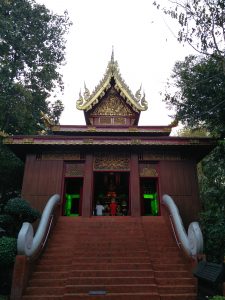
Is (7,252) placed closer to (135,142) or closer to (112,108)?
(135,142)

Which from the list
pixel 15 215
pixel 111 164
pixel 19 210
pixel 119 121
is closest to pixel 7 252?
pixel 19 210

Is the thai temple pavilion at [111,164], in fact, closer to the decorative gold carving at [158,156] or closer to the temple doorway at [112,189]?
the decorative gold carving at [158,156]

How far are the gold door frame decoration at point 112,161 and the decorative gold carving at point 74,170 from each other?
72cm

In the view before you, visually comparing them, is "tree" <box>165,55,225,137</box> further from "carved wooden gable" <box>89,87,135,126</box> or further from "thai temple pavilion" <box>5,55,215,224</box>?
"carved wooden gable" <box>89,87,135,126</box>

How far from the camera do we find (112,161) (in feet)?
43.7

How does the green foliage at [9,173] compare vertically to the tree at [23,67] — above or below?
below

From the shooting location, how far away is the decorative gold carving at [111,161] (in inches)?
518

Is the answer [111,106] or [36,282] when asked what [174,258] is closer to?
[36,282]

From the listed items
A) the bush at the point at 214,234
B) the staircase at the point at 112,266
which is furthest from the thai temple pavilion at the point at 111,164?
the staircase at the point at 112,266

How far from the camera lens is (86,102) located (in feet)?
54.1

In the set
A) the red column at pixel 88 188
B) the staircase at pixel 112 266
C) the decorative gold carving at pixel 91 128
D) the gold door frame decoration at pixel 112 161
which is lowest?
the staircase at pixel 112 266

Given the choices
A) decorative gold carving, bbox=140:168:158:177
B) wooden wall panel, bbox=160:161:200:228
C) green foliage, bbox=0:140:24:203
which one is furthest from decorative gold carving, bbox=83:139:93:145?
green foliage, bbox=0:140:24:203

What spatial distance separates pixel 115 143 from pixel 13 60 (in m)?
9.19

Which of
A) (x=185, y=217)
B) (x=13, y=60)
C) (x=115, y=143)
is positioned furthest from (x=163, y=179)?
(x=13, y=60)
